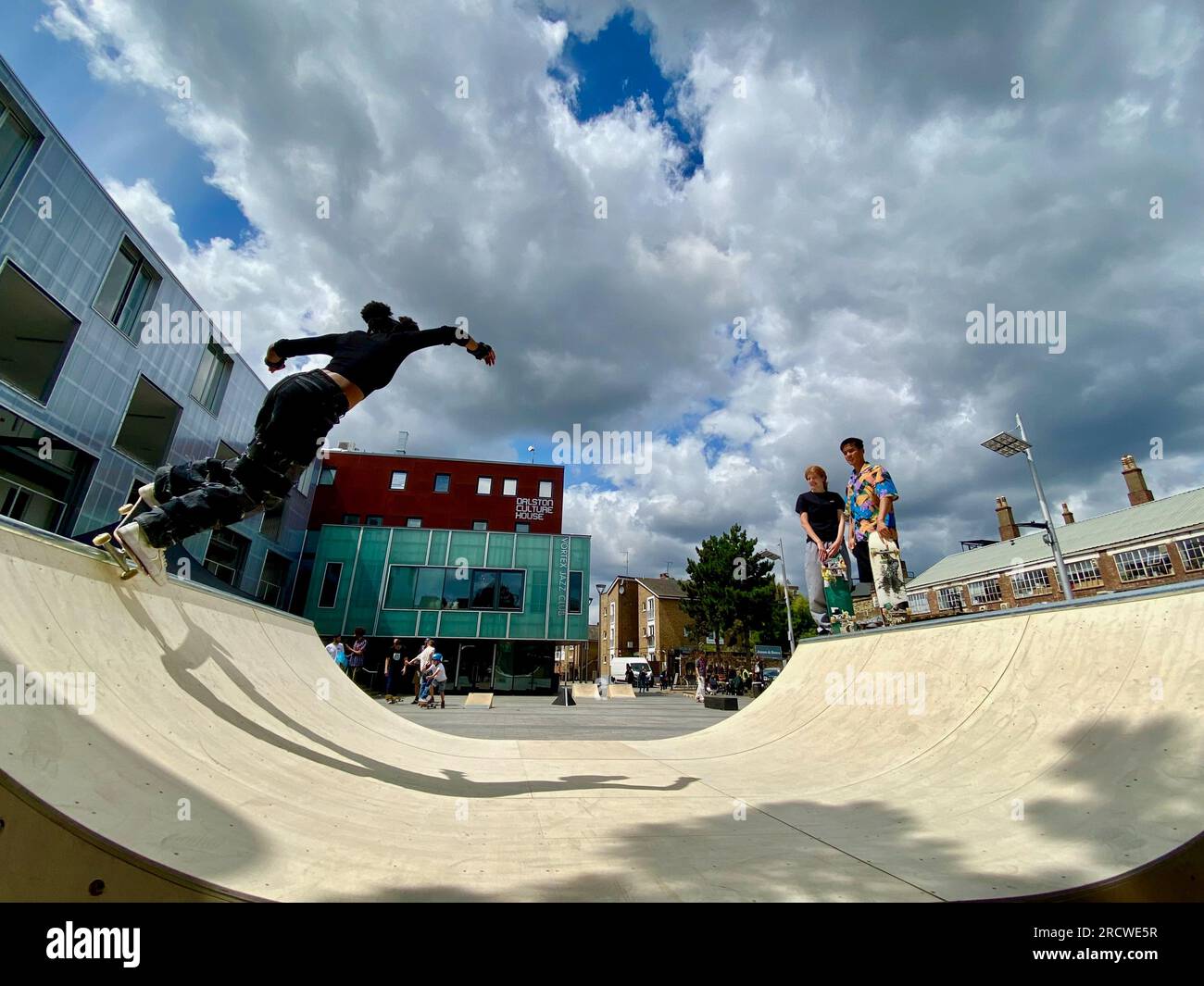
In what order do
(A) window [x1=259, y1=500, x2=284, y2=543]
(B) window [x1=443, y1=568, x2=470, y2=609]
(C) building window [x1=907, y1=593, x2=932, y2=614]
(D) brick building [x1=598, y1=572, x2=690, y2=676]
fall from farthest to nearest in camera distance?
(D) brick building [x1=598, y1=572, x2=690, y2=676] < (C) building window [x1=907, y1=593, x2=932, y2=614] < (B) window [x1=443, y1=568, x2=470, y2=609] < (A) window [x1=259, y1=500, x2=284, y2=543]

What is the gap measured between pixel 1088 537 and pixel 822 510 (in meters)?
43.8

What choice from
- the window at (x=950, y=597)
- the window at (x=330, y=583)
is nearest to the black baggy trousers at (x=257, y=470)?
the window at (x=330, y=583)

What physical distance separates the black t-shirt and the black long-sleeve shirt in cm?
480

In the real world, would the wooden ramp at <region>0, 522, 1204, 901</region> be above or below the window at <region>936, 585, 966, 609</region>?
below

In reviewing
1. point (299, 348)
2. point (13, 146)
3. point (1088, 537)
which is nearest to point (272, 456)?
point (299, 348)

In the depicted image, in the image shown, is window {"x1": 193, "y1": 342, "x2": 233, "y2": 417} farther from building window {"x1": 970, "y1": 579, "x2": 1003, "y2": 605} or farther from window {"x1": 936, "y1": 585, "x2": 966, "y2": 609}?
window {"x1": 936, "y1": 585, "x2": 966, "y2": 609}

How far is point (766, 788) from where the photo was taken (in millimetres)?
3609

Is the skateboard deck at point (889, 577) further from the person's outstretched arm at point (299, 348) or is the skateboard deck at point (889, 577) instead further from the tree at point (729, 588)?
the tree at point (729, 588)

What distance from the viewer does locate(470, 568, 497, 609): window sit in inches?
1053

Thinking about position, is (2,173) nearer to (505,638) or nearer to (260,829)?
(260,829)

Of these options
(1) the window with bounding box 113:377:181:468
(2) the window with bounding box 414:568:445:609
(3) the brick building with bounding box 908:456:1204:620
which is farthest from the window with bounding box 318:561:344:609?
(3) the brick building with bounding box 908:456:1204:620

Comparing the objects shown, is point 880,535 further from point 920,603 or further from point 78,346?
point 920,603

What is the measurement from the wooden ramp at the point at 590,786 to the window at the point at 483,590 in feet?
75.0
